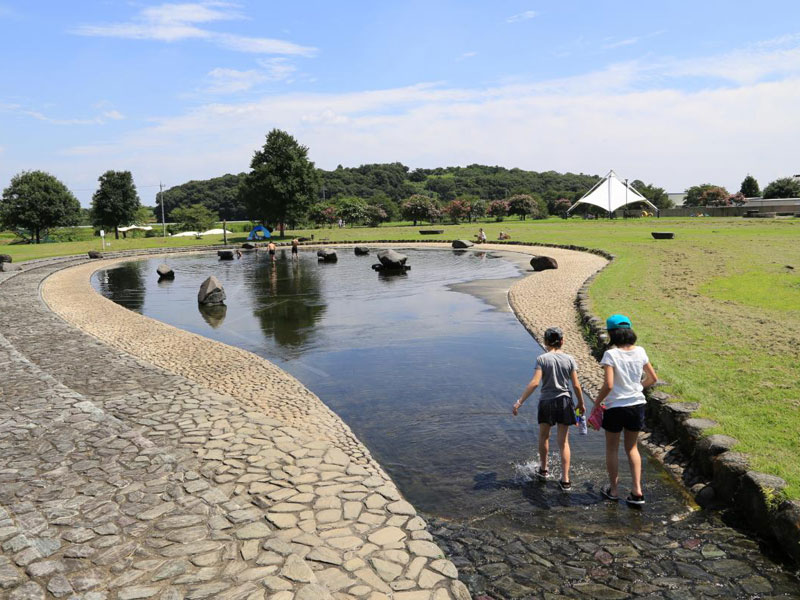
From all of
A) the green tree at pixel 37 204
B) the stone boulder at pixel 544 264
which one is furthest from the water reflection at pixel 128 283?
the green tree at pixel 37 204

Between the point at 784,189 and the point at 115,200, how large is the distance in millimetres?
102115

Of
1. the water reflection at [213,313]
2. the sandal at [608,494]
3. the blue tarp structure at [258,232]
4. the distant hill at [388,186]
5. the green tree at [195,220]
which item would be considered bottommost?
the sandal at [608,494]

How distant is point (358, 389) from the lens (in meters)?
10.9

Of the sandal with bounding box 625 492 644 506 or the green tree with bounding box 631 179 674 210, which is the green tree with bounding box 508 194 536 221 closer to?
the green tree with bounding box 631 179 674 210

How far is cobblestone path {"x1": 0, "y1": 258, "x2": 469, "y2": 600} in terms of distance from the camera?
468 centimetres

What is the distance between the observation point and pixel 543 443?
7.12 m

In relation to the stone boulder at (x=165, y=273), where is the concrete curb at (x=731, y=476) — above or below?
below

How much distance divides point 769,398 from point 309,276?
2467 centimetres

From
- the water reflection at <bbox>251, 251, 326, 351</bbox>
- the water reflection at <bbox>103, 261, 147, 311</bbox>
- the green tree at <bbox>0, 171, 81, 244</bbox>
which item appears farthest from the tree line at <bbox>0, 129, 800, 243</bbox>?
the water reflection at <bbox>251, 251, 326, 351</bbox>

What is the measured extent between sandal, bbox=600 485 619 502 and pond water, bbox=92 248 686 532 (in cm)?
8

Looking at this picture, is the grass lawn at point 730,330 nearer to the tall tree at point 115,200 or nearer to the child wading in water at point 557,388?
the child wading in water at point 557,388

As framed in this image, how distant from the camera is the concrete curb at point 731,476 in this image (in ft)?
17.7

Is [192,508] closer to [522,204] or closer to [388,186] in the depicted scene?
[522,204]

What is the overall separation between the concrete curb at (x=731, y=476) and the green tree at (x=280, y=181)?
5761cm
